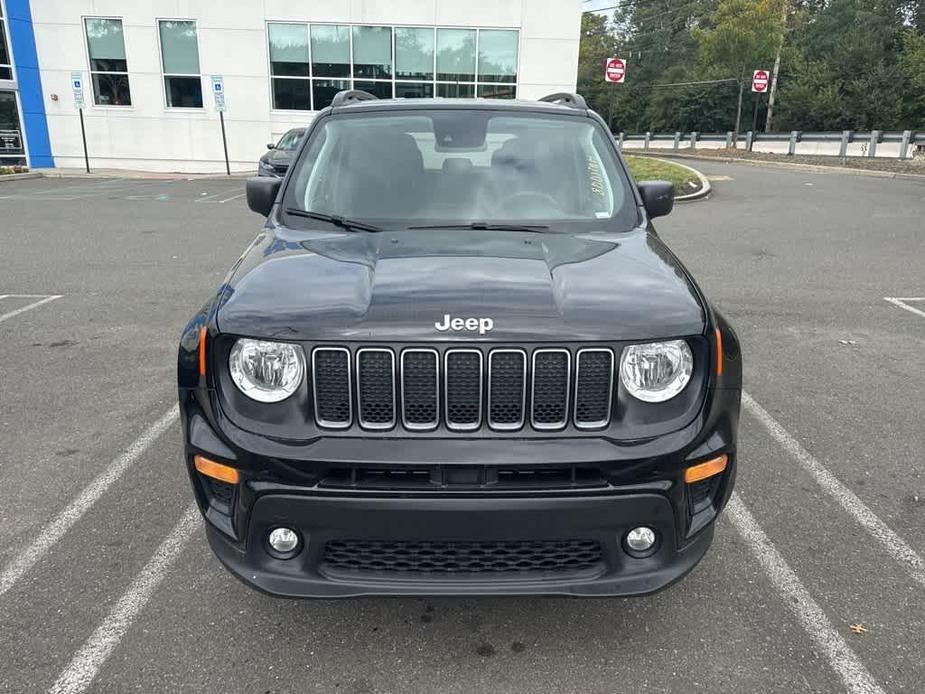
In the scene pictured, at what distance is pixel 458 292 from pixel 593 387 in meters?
0.53

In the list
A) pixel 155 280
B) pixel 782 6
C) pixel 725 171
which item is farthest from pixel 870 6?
pixel 155 280

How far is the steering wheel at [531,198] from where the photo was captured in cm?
347

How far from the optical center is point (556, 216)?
3416 mm

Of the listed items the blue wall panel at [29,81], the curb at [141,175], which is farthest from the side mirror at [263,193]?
the blue wall panel at [29,81]

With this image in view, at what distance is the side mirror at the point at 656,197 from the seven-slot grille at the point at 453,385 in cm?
167

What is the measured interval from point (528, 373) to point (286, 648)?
136 cm

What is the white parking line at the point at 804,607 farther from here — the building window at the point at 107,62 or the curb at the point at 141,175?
the building window at the point at 107,62

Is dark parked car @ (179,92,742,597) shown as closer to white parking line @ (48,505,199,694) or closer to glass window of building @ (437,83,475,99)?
white parking line @ (48,505,199,694)

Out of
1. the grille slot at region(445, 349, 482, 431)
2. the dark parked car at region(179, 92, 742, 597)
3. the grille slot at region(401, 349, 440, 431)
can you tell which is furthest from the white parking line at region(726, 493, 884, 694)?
the grille slot at region(401, 349, 440, 431)

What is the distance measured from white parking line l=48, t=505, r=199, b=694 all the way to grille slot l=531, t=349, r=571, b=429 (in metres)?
1.75

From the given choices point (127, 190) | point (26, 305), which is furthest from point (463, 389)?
point (127, 190)

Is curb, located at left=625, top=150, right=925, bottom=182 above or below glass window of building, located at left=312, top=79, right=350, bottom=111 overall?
below

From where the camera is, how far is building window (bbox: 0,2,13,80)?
2341cm

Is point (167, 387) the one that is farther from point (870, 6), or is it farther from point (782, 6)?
point (870, 6)
